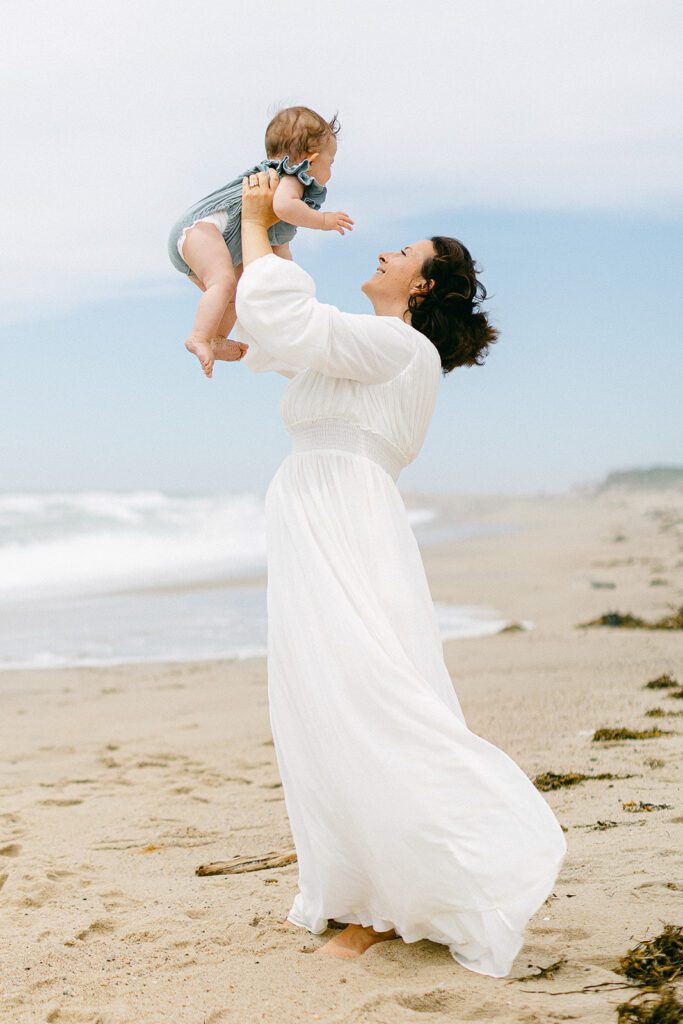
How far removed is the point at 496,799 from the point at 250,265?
176 cm

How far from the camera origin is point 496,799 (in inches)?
133

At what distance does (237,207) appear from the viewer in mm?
3729

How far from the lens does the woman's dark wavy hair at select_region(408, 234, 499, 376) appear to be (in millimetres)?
3707

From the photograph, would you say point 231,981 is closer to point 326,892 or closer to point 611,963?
point 326,892

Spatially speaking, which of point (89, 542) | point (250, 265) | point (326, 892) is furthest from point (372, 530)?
point (89, 542)

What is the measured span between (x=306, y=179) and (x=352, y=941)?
2399mm

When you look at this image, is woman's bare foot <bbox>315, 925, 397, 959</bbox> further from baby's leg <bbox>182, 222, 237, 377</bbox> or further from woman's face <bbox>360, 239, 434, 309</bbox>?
woman's face <bbox>360, 239, 434, 309</bbox>

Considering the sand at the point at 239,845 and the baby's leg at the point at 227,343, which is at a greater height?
the baby's leg at the point at 227,343

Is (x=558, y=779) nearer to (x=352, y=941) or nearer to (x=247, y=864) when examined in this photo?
(x=247, y=864)

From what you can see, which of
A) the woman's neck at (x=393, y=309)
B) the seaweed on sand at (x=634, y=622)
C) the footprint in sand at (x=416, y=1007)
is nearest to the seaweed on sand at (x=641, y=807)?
the footprint in sand at (x=416, y=1007)

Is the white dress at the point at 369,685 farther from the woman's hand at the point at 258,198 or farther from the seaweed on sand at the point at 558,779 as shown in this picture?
the seaweed on sand at the point at 558,779

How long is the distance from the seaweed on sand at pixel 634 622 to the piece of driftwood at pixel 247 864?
6.73m

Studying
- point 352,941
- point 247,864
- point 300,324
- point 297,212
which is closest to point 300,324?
point 300,324

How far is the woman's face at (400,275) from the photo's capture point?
371 cm
